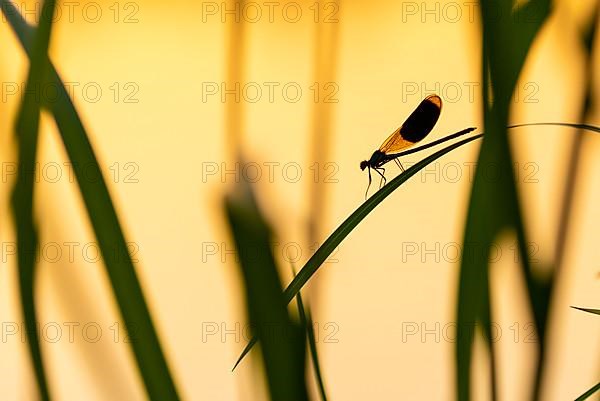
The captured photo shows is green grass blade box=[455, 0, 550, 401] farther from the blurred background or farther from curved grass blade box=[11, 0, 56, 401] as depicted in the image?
curved grass blade box=[11, 0, 56, 401]

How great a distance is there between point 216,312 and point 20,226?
12.6 inches

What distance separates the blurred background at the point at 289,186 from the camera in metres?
0.79

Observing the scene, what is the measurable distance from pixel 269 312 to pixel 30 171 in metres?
0.25

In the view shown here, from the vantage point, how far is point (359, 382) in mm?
814

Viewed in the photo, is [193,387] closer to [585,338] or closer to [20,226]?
[20,226]

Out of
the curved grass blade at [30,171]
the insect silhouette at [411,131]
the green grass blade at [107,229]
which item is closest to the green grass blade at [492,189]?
the insect silhouette at [411,131]

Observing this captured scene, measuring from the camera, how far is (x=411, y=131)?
746 millimetres

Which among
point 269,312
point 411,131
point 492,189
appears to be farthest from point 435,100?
point 269,312

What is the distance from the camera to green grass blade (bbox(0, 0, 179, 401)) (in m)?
0.46

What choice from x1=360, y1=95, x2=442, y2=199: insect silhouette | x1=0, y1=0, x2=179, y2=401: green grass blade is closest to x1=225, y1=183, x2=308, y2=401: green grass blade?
x1=0, y1=0, x2=179, y2=401: green grass blade

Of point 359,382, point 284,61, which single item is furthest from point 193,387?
point 284,61

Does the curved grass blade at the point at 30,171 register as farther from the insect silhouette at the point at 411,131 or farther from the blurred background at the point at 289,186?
the insect silhouette at the point at 411,131

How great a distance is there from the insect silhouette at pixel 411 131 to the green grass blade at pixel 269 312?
8.0 inches

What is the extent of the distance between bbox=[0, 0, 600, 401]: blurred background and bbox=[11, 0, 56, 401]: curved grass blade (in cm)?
22
